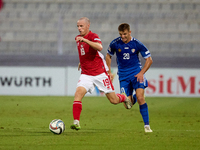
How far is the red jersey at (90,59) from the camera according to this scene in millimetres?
6453

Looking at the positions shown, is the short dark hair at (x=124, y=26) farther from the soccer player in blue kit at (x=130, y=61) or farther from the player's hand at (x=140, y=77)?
the player's hand at (x=140, y=77)

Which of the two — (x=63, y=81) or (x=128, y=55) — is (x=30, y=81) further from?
(x=128, y=55)

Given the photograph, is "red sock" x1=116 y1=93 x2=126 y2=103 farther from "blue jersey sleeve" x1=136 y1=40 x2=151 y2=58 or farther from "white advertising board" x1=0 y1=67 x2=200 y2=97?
"white advertising board" x1=0 y1=67 x2=200 y2=97

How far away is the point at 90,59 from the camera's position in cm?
653

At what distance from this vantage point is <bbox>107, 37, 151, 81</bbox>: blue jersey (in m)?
7.01

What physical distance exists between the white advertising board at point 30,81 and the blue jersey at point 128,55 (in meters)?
8.84

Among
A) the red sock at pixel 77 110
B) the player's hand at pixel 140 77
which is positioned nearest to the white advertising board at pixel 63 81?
the player's hand at pixel 140 77

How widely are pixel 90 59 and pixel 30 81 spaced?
9.59 meters

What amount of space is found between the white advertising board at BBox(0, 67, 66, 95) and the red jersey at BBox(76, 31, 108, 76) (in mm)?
9301

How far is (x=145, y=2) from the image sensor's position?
19.0 meters

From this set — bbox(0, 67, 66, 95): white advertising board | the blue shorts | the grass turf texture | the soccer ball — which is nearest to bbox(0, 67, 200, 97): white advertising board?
bbox(0, 67, 66, 95): white advertising board

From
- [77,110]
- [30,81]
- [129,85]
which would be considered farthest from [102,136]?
[30,81]

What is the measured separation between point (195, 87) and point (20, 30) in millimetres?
8052

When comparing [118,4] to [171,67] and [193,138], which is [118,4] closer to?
[171,67]
